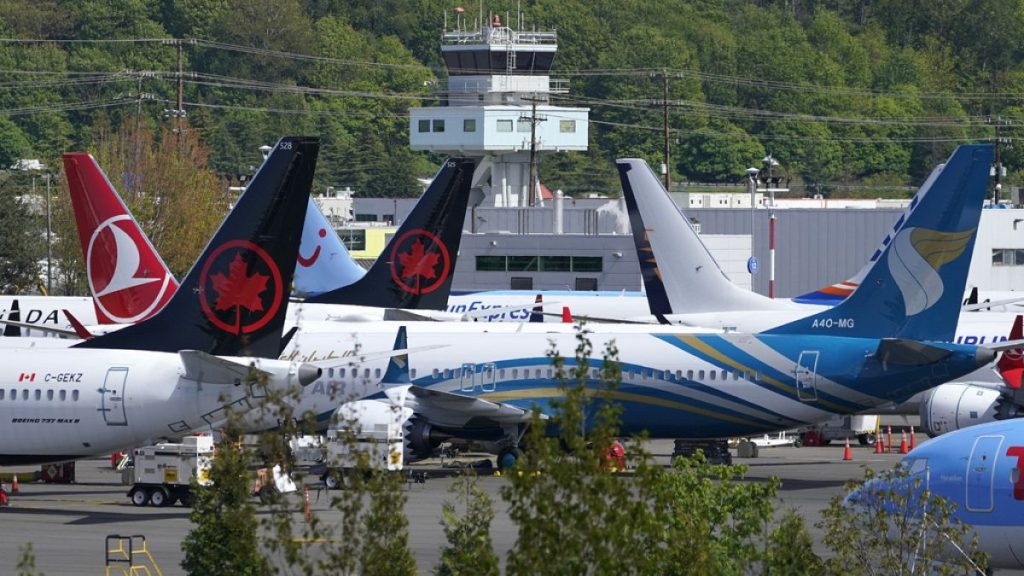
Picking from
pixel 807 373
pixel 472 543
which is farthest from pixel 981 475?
pixel 807 373

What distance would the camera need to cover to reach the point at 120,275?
45094mm

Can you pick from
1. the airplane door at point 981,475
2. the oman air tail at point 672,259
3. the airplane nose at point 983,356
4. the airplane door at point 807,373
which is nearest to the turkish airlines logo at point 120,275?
the oman air tail at point 672,259

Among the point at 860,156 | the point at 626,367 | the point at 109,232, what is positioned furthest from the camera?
the point at 860,156

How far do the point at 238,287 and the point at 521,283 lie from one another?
51345mm

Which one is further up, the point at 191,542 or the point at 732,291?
the point at 732,291

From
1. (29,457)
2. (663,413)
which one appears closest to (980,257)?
(663,413)

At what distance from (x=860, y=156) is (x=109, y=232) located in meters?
161

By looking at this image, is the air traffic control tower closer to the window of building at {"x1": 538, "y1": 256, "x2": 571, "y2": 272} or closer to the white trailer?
the window of building at {"x1": 538, "y1": 256, "x2": 571, "y2": 272}

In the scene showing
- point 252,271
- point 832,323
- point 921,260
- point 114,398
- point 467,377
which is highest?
point 921,260

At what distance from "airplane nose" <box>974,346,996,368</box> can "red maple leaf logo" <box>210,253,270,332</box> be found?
1421cm

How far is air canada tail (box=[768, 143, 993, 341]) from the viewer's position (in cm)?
3853

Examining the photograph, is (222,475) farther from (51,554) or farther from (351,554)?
(51,554)

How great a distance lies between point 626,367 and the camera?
137ft

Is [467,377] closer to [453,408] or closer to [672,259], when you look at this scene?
[453,408]
